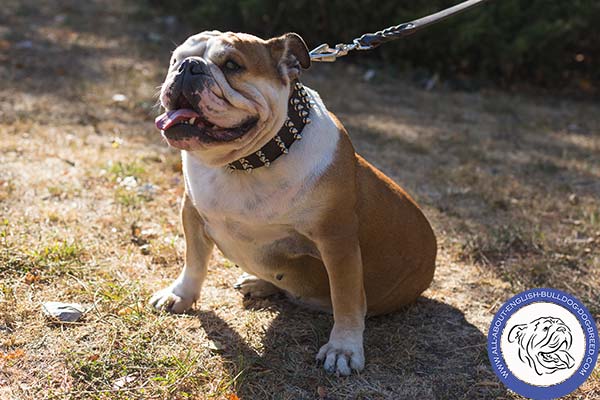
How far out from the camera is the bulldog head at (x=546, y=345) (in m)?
2.95

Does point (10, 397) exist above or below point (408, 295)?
above

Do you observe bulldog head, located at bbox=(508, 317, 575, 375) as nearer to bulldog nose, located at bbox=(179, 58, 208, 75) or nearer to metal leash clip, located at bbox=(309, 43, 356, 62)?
metal leash clip, located at bbox=(309, 43, 356, 62)

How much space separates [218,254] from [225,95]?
5.51ft

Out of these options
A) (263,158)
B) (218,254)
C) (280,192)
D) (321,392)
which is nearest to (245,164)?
(263,158)

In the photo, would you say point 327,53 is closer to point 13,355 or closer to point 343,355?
point 343,355

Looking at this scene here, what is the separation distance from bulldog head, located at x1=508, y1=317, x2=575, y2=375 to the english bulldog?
0.72m

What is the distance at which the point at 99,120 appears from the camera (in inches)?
252

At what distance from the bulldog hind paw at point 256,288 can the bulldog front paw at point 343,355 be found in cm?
65

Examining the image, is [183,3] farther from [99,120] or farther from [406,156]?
[406,156]

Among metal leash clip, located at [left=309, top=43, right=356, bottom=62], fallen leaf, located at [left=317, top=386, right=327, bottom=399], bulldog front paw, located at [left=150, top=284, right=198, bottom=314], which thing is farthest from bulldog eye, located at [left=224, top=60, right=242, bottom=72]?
fallen leaf, located at [left=317, top=386, right=327, bottom=399]

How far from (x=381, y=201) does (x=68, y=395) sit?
1.61 meters

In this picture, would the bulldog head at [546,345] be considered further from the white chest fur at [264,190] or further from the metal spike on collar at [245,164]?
the metal spike on collar at [245,164]

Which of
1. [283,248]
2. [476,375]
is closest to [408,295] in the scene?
[476,375]

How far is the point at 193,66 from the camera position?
2.80 metres
